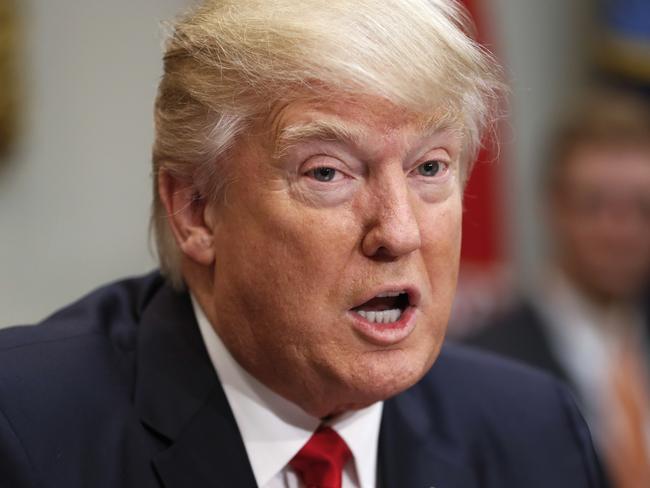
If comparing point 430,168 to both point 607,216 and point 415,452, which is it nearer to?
point 415,452

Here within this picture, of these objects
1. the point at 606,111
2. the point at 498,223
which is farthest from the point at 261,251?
the point at 498,223

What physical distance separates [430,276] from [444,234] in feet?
0.19

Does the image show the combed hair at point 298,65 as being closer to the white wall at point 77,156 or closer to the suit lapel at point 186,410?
the suit lapel at point 186,410

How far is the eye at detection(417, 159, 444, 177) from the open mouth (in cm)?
16

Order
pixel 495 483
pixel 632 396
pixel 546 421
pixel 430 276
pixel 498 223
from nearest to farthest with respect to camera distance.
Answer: pixel 430 276 < pixel 495 483 < pixel 546 421 < pixel 632 396 < pixel 498 223

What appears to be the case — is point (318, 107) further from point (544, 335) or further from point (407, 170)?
point (544, 335)

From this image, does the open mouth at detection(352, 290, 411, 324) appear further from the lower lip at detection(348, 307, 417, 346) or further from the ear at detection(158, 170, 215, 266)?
the ear at detection(158, 170, 215, 266)

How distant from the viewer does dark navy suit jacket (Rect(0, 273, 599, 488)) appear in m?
1.49

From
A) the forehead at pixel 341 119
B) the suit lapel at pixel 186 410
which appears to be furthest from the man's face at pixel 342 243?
the suit lapel at pixel 186 410

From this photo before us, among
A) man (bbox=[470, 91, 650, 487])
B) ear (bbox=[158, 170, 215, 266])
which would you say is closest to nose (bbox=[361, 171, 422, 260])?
ear (bbox=[158, 170, 215, 266])

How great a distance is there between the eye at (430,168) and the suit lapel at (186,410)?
41cm

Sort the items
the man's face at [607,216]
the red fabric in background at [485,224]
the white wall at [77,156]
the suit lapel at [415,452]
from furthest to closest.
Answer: the red fabric in background at [485,224], the man's face at [607,216], the white wall at [77,156], the suit lapel at [415,452]

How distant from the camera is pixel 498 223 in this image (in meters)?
3.77

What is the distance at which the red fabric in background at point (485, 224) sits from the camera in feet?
12.0
